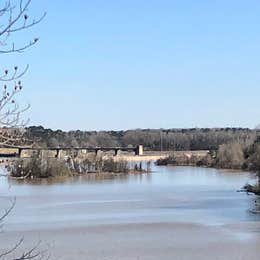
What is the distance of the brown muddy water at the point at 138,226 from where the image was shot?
14.6m

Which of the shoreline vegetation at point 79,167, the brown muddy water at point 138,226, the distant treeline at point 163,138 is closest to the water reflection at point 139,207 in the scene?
the brown muddy water at point 138,226

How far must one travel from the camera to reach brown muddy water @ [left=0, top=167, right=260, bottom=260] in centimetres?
1463

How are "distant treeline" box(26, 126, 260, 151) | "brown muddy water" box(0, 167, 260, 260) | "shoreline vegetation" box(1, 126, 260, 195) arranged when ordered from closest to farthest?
"brown muddy water" box(0, 167, 260, 260)
"shoreline vegetation" box(1, 126, 260, 195)
"distant treeline" box(26, 126, 260, 151)


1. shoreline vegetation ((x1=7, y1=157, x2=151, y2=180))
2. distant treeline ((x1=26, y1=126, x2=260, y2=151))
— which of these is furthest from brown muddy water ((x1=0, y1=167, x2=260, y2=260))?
distant treeline ((x1=26, y1=126, x2=260, y2=151))

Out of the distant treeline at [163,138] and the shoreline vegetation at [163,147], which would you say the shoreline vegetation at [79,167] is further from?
the distant treeline at [163,138]

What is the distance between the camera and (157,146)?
101m

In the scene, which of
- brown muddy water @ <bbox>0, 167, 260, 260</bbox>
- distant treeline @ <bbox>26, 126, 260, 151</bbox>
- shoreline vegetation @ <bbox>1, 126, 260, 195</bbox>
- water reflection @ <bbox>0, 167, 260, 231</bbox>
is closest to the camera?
brown muddy water @ <bbox>0, 167, 260, 260</bbox>

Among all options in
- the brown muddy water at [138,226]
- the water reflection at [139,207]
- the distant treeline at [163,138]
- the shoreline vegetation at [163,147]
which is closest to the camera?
the brown muddy water at [138,226]

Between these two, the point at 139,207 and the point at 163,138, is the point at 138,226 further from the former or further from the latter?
the point at 163,138

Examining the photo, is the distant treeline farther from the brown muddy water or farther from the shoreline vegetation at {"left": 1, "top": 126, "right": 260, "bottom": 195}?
the brown muddy water

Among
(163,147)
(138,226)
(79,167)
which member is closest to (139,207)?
(138,226)

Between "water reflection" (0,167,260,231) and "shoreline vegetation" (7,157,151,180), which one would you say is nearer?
"water reflection" (0,167,260,231)

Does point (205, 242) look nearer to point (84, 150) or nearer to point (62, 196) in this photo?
point (62, 196)

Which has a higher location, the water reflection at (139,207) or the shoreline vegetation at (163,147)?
the shoreline vegetation at (163,147)
